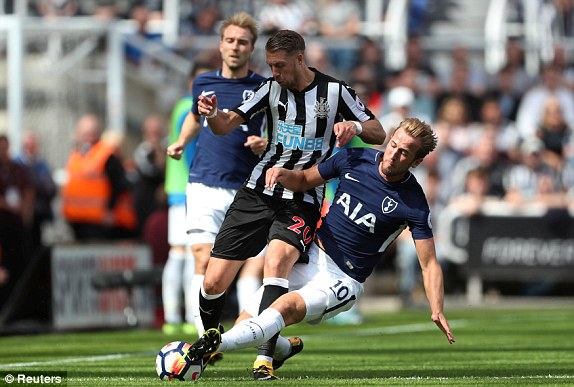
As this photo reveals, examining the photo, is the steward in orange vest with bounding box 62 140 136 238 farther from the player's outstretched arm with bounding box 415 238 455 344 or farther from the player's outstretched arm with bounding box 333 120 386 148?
the player's outstretched arm with bounding box 415 238 455 344

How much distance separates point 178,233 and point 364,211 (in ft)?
16.6

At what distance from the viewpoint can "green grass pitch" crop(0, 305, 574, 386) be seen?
27.0 ft

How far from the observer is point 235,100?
1020 centimetres

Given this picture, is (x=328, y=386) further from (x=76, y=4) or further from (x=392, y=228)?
(x=76, y=4)

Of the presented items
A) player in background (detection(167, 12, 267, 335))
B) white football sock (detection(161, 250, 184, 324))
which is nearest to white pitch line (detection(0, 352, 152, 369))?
player in background (detection(167, 12, 267, 335))

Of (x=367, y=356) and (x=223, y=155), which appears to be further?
(x=223, y=155)

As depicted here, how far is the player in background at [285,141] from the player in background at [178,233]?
3.55 m

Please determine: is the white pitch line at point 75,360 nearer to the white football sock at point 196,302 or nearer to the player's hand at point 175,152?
the white football sock at point 196,302

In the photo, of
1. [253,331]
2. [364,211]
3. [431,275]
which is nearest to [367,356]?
[364,211]

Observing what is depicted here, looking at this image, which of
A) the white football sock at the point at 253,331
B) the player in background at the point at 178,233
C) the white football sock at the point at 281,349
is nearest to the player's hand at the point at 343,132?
the white football sock at the point at 253,331

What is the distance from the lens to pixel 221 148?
1048 centimetres

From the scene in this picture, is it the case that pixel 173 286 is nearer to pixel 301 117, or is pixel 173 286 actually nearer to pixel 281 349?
pixel 281 349

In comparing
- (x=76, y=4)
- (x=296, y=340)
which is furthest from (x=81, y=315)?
(x=76, y=4)

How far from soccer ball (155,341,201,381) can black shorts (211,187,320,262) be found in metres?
1.05
